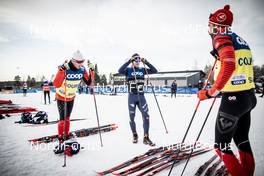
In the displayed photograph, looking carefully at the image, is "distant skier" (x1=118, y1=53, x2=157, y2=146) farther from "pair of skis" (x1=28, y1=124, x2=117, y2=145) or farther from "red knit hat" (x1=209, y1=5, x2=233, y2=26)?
"red knit hat" (x1=209, y1=5, x2=233, y2=26)

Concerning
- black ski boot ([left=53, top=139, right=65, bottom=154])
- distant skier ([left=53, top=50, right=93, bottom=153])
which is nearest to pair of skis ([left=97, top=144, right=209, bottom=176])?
black ski boot ([left=53, top=139, right=65, bottom=154])

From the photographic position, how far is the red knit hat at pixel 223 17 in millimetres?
2441

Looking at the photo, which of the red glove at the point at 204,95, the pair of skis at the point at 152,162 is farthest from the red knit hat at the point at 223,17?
the pair of skis at the point at 152,162

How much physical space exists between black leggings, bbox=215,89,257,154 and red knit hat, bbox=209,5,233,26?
102 centimetres

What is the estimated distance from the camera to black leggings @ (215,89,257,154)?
2.31m

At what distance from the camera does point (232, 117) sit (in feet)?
7.57

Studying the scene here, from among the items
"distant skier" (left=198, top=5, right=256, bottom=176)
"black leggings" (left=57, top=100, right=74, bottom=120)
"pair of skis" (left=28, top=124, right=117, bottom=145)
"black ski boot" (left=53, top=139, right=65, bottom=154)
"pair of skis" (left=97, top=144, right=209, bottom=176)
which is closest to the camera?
"distant skier" (left=198, top=5, right=256, bottom=176)

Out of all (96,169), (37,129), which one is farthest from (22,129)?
(96,169)

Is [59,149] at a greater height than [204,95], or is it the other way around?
[204,95]

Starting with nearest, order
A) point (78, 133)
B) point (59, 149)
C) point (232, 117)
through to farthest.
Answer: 1. point (232, 117)
2. point (59, 149)
3. point (78, 133)

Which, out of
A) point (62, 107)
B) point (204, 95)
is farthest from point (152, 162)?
point (62, 107)

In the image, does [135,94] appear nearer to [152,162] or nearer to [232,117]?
[152,162]

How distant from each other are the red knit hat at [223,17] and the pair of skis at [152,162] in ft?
7.03

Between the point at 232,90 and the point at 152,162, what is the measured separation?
2253mm
